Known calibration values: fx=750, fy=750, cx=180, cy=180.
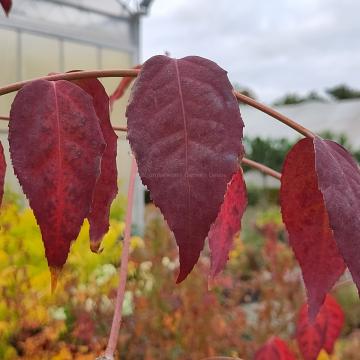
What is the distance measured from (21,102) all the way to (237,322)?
90.2 inches

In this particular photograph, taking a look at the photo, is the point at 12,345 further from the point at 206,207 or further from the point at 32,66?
the point at 32,66

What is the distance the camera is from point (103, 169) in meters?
0.42

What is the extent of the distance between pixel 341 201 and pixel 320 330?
0.45m

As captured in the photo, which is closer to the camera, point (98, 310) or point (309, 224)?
point (309, 224)

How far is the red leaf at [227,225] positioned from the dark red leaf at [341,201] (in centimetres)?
13

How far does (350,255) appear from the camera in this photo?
1.07ft

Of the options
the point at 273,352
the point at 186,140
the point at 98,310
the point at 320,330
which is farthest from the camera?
the point at 98,310

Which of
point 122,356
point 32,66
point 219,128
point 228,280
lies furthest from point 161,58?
point 32,66

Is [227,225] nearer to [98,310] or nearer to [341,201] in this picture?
[341,201]

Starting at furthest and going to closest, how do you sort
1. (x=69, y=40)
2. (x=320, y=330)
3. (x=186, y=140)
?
(x=69, y=40) → (x=320, y=330) → (x=186, y=140)

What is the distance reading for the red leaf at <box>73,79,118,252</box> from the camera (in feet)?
1.33

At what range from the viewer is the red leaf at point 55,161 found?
0.32 m

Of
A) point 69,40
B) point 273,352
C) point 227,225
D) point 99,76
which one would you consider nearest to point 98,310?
point 273,352

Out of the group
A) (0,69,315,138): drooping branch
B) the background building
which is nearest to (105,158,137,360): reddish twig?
(0,69,315,138): drooping branch
